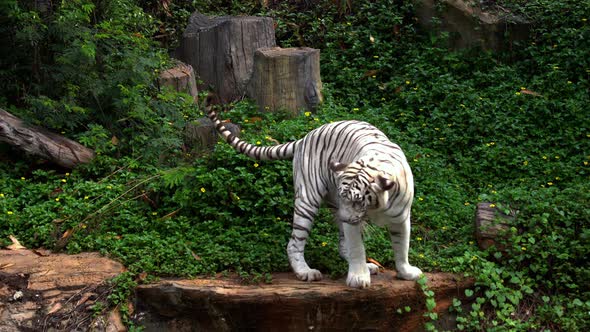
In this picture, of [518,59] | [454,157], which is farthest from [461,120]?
[518,59]

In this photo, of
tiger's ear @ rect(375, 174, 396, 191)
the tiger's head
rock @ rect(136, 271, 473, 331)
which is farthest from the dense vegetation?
tiger's ear @ rect(375, 174, 396, 191)

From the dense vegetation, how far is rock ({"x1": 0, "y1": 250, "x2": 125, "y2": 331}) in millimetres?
231

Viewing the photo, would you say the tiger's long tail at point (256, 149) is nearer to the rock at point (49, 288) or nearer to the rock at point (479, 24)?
the rock at point (49, 288)

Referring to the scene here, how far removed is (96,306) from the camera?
16.8 feet

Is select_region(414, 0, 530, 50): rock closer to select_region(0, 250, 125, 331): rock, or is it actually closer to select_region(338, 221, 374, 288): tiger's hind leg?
select_region(338, 221, 374, 288): tiger's hind leg

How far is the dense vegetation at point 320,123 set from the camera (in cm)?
558

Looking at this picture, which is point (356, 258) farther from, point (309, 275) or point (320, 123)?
point (320, 123)

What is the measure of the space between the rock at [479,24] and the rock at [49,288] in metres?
5.78

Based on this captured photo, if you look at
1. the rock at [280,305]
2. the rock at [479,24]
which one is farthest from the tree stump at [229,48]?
the rock at [280,305]

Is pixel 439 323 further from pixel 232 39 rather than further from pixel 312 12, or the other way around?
pixel 312 12

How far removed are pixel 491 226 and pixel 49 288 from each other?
359cm

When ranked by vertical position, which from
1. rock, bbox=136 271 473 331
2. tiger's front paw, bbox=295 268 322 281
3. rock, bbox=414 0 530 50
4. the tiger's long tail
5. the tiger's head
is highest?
rock, bbox=414 0 530 50

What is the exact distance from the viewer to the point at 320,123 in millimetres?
7203

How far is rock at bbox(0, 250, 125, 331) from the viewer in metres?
5.06
